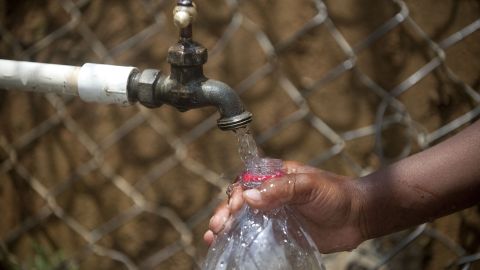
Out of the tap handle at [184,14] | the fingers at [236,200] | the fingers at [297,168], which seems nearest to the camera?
the tap handle at [184,14]

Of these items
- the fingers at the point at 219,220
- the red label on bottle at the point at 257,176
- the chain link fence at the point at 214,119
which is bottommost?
the fingers at the point at 219,220

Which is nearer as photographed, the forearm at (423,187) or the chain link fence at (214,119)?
the forearm at (423,187)

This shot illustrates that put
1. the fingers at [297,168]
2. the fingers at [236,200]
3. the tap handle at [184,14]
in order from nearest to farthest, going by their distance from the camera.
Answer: the tap handle at [184,14], the fingers at [236,200], the fingers at [297,168]

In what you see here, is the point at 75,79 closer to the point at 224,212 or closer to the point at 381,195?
the point at 224,212

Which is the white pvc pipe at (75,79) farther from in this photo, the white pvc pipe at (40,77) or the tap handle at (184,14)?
the tap handle at (184,14)

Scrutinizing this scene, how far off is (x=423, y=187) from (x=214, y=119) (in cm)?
37

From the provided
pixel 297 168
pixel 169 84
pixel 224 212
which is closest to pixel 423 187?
pixel 297 168

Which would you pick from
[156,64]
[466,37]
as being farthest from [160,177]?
[466,37]

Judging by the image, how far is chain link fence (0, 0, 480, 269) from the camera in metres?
0.98

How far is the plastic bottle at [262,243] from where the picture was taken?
2.87 ft

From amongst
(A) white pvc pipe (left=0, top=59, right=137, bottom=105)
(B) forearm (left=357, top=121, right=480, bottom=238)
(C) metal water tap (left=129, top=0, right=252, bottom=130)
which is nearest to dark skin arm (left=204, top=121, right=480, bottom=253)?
(B) forearm (left=357, top=121, right=480, bottom=238)

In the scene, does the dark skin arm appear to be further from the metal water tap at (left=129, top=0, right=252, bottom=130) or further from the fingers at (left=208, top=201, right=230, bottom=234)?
the metal water tap at (left=129, top=0, right=252, bottom=130)

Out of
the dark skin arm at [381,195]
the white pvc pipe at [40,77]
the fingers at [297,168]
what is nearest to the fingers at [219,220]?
the dark skin arm at [381,195]

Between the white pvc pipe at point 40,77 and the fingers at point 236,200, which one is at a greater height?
the white pvc pipe at point 40,77
